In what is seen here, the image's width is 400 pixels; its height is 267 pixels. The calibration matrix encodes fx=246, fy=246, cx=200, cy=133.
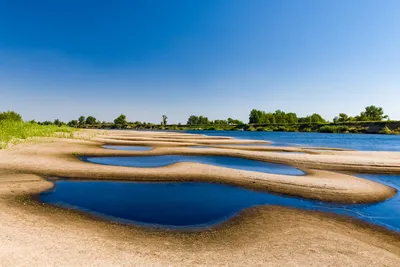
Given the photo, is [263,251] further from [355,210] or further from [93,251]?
[355,210]

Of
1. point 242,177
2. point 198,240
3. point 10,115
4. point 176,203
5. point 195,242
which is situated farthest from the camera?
point 10,115

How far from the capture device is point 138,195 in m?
15.0

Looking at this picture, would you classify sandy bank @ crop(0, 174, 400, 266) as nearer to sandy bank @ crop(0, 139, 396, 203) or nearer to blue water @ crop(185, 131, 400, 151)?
sandy bank @ crop(0, 139, 396, 203)

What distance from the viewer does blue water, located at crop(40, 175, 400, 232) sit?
11.6 meters

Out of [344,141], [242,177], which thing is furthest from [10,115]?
[344,141]

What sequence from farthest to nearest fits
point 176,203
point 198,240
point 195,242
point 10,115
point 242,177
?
point 10,115, point 242,177, point 176,203, point 198,240, point 195,242

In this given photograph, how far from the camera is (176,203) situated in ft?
44.9

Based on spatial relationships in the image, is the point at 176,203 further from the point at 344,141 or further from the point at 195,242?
the point at 344,141

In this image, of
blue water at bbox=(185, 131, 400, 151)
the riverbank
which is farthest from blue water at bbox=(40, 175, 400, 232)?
blue water at bbox=(185, 131, 400, 151)

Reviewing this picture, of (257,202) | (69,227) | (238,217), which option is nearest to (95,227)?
(69,227)

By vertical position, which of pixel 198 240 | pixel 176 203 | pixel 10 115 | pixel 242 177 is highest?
pixel 10 115

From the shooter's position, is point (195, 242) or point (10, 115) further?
point (10, 115)

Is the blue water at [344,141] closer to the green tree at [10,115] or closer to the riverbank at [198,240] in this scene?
the riverbank at [198,240]

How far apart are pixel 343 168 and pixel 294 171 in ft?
18.8
